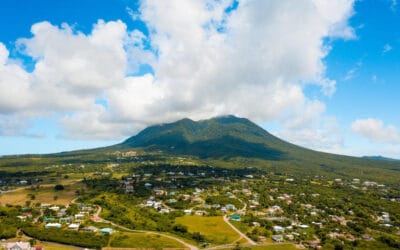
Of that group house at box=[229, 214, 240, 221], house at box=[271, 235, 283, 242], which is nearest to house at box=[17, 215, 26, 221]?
house at box=[229, 214, 240, 221]

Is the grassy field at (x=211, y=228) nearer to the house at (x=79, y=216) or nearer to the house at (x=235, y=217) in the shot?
the house at (x=235, y=217)

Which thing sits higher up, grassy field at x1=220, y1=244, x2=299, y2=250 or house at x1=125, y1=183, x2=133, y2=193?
house at x1=125, y1=183, x2=133, y2=193

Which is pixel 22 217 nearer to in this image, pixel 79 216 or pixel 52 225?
pixel 52 225

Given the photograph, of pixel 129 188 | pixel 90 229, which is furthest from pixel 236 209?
pixel 90 229

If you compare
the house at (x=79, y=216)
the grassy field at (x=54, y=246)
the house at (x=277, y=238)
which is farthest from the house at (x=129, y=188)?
the house at (x=277, y=238)

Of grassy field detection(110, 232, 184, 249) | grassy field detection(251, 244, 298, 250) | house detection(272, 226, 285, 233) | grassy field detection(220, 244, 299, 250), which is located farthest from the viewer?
house detection(272, 226, 285, 233)

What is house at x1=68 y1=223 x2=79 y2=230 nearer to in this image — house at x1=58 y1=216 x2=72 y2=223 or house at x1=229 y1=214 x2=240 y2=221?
house at x1=58 y1=216 x2=72 y2=223
